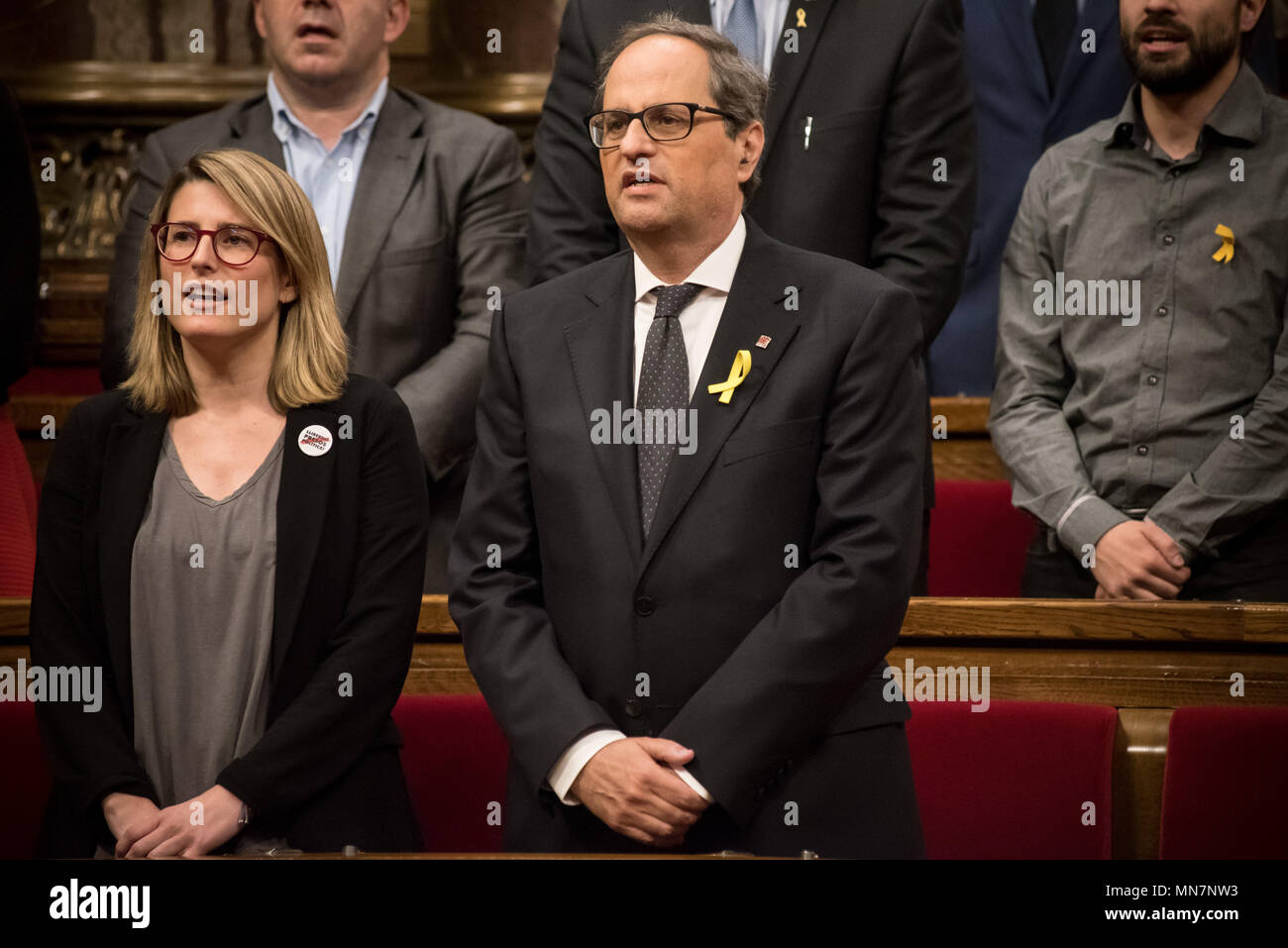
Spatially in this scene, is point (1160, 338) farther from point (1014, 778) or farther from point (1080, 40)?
point (1080, 40)

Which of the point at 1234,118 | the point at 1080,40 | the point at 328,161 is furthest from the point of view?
the point at 1080,40

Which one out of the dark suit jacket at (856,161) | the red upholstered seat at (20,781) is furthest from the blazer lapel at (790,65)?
the red upholstered seat at (20,781)

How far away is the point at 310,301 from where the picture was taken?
1.93 meters

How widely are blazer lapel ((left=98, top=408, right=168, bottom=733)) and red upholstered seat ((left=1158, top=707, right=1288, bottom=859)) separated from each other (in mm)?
1227

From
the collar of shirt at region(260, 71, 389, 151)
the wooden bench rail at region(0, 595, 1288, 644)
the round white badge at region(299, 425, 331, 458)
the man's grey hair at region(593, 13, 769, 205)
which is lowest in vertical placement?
the wooden bench rail at region(0, 595, 1288, 644)

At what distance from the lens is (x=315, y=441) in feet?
6.04

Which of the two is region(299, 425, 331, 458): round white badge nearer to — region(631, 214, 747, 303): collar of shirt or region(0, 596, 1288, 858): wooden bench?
region(631, 214, 747, 303): collar of shirt

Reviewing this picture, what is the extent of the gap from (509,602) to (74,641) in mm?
499

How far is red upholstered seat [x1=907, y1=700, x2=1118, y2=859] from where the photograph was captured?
1.98 meters

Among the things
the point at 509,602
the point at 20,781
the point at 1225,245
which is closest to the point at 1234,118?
the point at 1225,245

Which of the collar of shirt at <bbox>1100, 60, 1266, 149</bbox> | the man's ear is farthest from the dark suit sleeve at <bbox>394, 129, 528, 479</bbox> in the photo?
the collar of shirt at <bbox>1100, 60, 1266, 149</bbox>

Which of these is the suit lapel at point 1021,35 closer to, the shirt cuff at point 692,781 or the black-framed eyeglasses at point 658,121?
the black-framed eyeglasses at point 658,121
